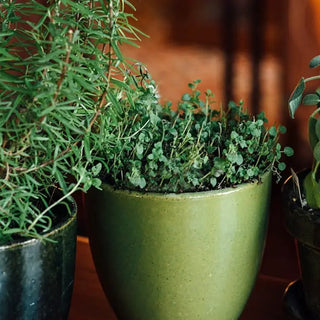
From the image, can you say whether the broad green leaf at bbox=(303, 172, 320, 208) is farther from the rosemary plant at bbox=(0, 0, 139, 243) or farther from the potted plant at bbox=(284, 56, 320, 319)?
the rosemary plant at bbox=(0, 0, 139, 243)

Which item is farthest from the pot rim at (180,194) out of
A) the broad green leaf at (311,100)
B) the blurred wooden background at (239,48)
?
the blurred wooden background at (239,48)

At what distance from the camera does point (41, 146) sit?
0.54 metres

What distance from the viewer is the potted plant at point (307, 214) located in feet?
2.05

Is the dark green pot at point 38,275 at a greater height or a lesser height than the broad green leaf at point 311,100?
lesser

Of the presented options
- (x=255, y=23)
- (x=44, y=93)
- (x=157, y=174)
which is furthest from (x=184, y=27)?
(x=44, y=93)

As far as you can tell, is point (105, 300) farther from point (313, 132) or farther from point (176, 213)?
point (313, 132)

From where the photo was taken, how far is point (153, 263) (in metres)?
0.62

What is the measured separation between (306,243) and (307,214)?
3 cm

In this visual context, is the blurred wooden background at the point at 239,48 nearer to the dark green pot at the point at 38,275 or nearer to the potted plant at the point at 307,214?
the potted plant at the point at 307,214

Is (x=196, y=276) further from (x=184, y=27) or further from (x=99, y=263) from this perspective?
(x=184, y=27)

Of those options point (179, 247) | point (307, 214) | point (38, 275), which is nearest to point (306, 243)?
point (307, 214)

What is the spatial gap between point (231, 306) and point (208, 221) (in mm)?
124

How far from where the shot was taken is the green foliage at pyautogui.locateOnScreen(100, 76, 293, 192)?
61 centimetres

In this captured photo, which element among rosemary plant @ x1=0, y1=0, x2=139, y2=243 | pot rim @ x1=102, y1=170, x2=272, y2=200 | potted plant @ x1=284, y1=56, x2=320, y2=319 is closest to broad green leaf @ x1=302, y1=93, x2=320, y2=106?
potted plant @ x1=284, y1=56, x2=320, y2=319
